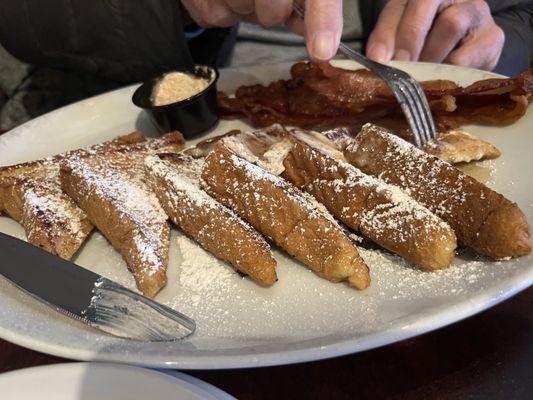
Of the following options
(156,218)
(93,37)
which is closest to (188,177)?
(156,218)

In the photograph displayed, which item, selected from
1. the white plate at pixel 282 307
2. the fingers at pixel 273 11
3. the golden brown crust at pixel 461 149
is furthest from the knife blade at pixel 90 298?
the fingers at pixel 273 11

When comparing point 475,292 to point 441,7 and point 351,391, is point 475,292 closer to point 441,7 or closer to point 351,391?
point 351,391

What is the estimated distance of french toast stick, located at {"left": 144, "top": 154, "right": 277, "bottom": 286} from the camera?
128 cm

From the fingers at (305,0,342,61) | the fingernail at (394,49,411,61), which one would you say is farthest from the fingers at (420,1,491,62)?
the fingers at (305,0,342,61)

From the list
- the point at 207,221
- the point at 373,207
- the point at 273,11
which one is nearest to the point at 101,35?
the point at 273,11

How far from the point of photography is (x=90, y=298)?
3.98ft

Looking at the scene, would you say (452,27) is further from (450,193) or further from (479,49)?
(450,193)

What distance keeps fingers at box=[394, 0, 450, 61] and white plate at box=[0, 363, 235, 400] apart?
1759mm

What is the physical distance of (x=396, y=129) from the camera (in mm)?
1790

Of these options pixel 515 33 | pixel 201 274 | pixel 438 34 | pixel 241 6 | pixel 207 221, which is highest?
pixel 241 6

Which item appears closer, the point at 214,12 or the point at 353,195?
the point at 353,195

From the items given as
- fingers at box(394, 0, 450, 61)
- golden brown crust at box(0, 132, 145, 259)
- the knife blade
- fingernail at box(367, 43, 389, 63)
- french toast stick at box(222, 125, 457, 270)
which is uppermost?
fingers at box(394, 0, 450, 61)

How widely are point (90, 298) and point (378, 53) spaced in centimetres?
155

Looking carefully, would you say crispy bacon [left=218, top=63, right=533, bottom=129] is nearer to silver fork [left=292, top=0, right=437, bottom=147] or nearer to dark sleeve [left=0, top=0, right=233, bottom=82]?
silver fork [left=292, top=0, right=437, bottom=147]
